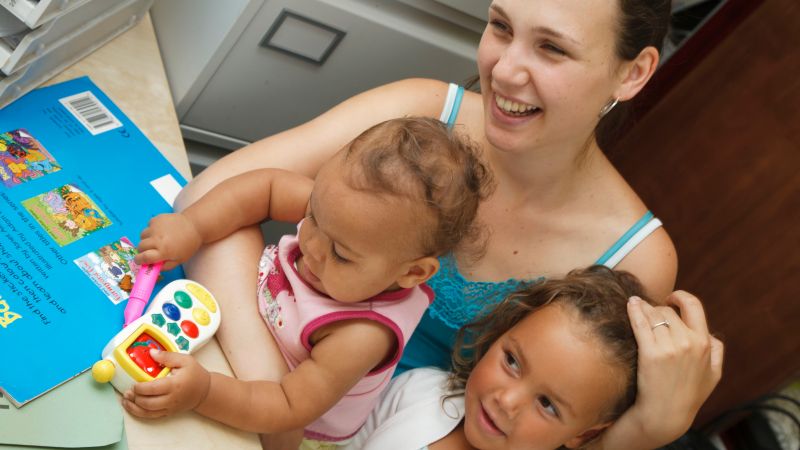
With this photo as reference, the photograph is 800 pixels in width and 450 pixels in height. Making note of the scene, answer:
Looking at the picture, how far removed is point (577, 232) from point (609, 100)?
241mm

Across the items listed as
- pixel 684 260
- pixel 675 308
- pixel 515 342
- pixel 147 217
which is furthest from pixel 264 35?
pixel 684 260

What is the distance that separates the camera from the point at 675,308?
3.88ft

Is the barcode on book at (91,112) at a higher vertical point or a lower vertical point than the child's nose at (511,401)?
higher

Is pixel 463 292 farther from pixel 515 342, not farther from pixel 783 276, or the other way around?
pixel 783 276

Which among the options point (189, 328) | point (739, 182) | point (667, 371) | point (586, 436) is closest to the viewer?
point (189, 328)

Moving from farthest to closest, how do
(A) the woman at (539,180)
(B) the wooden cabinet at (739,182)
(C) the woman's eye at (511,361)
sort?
(B) the wooden cabinet at (739,182)
(C) the woman's eye at (511,361)
(A) the woman at (539,180)

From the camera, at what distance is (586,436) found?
1184 millimetres

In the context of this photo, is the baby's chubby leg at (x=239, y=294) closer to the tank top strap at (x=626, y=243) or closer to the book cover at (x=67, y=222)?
the book cover at (x=67, y=222)

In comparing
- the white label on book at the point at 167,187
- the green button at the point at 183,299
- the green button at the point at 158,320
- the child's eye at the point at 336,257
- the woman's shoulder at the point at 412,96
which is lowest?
the green button at the point at 158,320

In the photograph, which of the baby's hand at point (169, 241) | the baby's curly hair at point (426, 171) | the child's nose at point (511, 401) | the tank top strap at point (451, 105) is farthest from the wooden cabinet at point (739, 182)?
the baby's hand at point (169, 241)

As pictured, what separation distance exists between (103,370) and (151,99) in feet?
1.82

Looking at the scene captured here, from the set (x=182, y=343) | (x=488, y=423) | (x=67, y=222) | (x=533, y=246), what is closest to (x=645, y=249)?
(x=533, y=246)

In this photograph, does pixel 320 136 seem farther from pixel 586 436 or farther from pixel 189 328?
pixel 586 436

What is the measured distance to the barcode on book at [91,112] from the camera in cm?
107
